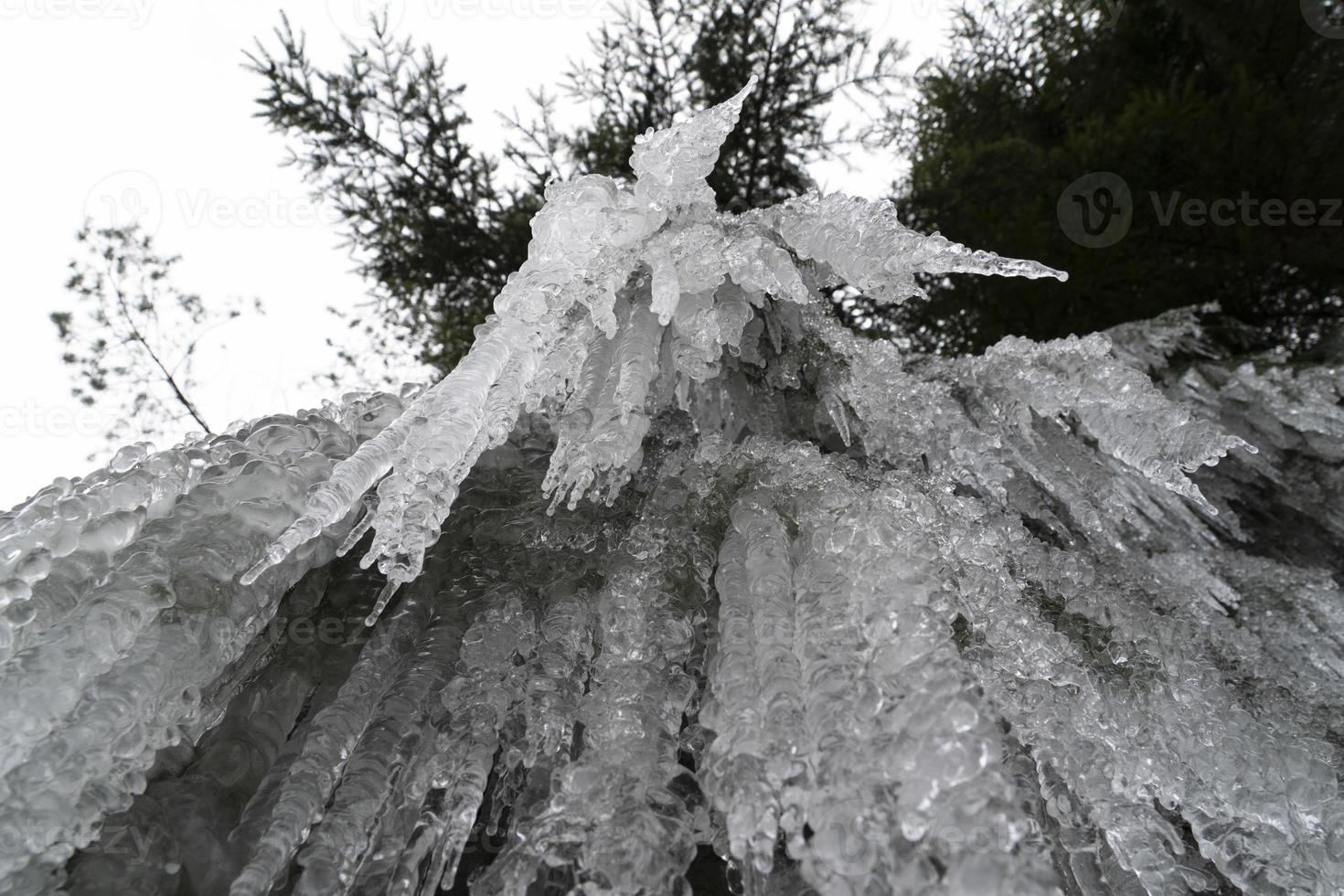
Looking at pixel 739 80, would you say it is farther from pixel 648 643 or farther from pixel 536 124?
pixel 648 643

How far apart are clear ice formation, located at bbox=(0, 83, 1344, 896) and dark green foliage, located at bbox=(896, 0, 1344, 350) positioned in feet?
→ 13.8

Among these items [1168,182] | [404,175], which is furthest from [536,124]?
[1168,182]

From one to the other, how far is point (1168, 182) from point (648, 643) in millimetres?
5577

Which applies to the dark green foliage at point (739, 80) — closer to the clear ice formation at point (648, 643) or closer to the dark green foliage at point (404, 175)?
the dark green foliage at point (404, 175)

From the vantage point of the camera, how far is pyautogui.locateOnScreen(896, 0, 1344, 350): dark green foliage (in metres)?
4.71

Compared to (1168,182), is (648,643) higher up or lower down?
higher up

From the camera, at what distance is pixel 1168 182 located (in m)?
5.07

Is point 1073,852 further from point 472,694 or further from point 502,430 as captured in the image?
point 502,430

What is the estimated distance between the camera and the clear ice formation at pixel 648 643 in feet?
2.43

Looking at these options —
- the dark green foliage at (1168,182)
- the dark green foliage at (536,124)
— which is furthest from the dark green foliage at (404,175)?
the dark green foliage at (1168,182)

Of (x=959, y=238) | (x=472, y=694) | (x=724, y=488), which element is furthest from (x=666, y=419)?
(x=959, y=238)

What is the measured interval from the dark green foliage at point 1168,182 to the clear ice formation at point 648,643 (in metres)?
4.20

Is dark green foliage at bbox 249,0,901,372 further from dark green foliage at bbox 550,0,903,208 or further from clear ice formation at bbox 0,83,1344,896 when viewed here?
clear ice formation at bbox 0,83,1344,896

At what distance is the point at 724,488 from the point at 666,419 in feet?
1.20
